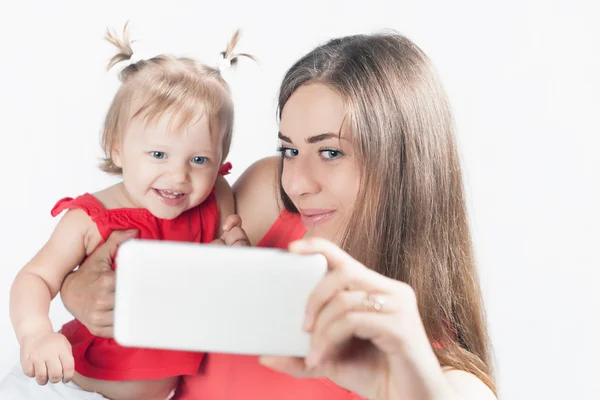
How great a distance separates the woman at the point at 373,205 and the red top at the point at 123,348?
1.9 inches

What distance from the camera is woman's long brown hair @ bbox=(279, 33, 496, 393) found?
1537 mm

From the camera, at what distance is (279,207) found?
1.96 meters

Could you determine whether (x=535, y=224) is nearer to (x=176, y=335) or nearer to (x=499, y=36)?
(x=499, y=36)

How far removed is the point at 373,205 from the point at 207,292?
0.54 meters

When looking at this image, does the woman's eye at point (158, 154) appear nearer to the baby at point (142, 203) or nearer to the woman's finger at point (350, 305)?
the baby at point (142, 203)

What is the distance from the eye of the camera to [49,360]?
157 centimetres

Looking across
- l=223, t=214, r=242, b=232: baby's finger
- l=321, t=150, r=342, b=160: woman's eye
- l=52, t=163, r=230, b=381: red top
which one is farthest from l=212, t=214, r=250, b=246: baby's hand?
l=321, t=150, r=342, b=160: woman's eye

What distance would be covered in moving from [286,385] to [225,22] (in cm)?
167

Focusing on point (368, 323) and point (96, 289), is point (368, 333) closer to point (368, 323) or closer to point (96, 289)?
point (368, 323)

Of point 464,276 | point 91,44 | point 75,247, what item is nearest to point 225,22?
point 91,44

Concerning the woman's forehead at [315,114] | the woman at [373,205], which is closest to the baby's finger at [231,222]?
the woman at [373,205]

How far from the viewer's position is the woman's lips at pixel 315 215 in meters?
1.56

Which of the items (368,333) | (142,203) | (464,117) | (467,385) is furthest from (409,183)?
(464,117)

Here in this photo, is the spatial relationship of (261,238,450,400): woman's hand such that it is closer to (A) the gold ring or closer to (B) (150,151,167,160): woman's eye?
(A) the gold ring
